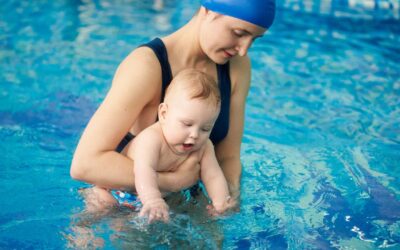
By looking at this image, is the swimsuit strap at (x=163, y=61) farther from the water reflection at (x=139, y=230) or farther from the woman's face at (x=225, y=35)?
the water reflection at (x=139, y=230)

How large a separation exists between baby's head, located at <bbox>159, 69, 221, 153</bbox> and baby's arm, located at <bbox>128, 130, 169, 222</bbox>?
4.5 inches

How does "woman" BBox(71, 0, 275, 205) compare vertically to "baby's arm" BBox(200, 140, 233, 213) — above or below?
above

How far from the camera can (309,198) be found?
5.04m

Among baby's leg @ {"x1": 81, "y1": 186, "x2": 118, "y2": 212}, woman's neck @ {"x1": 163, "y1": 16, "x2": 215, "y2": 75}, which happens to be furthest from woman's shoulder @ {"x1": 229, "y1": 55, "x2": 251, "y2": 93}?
Answer: baby's leg @ {"x1": 81, "y1": 186, "x2": 118, "y2": 212}

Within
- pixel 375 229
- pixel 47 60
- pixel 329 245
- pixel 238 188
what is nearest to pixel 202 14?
pixel 238 188

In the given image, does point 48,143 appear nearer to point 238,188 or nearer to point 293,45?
point 238,188

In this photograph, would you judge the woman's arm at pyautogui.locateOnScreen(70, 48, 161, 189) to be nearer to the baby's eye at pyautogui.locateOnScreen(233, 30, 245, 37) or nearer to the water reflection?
the water reflection

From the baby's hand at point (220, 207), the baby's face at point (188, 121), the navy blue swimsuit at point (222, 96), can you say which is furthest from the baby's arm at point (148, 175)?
the baby's hand at point (220, 207)

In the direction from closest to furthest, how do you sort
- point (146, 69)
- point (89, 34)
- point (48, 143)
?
1. point (146, 69)
2. point (48, 143)
3. point (89, 34)

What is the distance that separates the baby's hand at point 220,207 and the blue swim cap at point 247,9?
3.62 feet

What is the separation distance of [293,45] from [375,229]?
5.52m

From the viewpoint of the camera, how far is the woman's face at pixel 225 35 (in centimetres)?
365

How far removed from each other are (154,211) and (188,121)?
1.82ft

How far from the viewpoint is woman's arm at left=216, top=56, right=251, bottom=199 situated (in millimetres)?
4188
